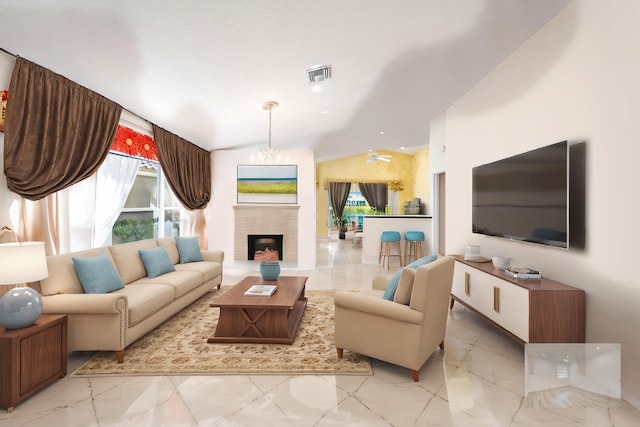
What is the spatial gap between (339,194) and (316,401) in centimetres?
1028

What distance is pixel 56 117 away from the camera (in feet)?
9.48

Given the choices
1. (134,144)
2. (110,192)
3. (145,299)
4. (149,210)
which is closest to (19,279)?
(145,299)


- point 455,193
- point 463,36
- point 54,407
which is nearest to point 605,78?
point 463,36

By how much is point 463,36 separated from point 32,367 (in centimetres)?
425

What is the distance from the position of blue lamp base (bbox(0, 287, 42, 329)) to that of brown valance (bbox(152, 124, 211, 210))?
307cm

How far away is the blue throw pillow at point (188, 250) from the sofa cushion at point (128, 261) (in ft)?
2.38

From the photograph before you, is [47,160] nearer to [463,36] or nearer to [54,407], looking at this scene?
[54,407]

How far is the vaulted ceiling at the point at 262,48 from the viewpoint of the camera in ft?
7.42

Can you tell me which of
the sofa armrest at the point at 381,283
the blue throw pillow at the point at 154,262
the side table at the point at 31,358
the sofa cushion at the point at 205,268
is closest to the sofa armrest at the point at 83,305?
the side table at the point at 31,358

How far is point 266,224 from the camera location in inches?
263

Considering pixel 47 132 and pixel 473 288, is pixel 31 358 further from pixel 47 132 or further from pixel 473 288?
pixel 473 288

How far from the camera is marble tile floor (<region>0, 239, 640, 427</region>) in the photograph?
1.94 meters

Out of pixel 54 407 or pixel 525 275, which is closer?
pixel 54 407

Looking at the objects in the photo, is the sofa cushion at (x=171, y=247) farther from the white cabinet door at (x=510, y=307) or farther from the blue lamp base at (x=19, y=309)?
the white cabinet door at (x=510, y=307)
